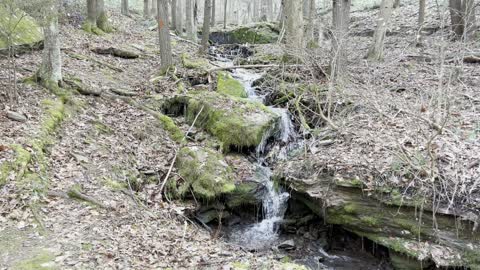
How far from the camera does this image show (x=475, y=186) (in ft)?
19.5

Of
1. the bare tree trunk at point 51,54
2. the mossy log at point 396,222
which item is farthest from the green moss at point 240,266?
the bare tree trunk at point 51,54

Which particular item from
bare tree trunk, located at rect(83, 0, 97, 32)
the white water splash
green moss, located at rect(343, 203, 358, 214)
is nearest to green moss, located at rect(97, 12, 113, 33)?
bare tree trunk, located at rect(83, 0, 97, 32)

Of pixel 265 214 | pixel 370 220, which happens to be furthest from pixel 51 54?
pixel 370 220

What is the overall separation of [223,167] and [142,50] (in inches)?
360

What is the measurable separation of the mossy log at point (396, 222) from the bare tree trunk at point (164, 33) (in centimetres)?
671

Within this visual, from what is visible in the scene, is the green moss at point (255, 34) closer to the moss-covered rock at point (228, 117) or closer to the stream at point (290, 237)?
the moss-covered rock at point (228, 117)

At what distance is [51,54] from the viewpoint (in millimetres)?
8484

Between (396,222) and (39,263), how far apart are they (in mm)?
5291

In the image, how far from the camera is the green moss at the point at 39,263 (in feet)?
14.4

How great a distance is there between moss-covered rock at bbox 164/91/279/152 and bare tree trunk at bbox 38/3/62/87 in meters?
2.84

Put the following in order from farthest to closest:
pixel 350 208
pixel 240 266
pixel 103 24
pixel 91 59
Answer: pixel 103 24, pixel 91 59, pixel 350 208, pixel 240 266

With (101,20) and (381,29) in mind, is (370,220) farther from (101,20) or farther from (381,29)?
(101,20)

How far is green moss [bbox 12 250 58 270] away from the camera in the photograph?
14.4ft

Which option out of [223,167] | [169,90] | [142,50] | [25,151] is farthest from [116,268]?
[142,50]
